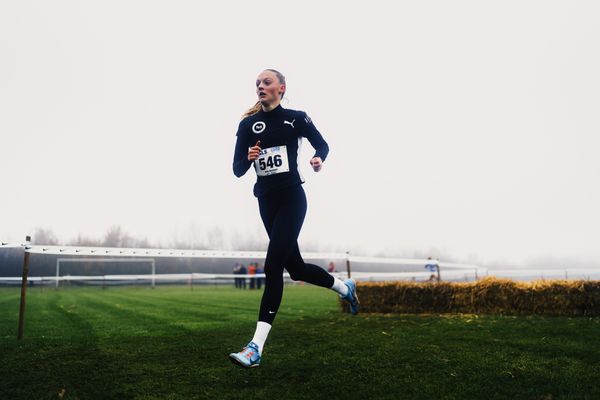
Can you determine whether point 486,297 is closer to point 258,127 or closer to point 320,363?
point 320,363

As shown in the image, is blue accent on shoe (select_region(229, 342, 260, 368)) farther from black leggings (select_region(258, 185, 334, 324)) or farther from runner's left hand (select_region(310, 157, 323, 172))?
runner's left hand (select_region(310, 157, 323, 172))

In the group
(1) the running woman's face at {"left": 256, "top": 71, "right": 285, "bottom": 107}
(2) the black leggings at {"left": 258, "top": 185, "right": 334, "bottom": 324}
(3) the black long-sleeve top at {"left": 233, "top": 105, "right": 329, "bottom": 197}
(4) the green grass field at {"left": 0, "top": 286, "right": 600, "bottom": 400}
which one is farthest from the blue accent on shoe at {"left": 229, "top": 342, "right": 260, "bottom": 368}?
(1) the running woman's face at {"left": 256, "top": 71, "right": 285, "bottom": 107}

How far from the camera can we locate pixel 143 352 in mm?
4750

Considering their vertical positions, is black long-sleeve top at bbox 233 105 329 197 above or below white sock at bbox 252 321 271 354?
above

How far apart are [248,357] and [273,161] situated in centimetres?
171

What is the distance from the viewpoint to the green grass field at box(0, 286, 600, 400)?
3158mm

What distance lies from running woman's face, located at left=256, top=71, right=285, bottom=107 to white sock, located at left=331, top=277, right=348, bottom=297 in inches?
82.7

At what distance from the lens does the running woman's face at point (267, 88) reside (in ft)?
14.2

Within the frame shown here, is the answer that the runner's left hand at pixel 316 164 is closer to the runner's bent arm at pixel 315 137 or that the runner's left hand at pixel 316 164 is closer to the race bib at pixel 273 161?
the runner's bent arm at pixel 315 137

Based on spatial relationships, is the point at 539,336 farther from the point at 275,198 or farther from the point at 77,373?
the point at 77,373

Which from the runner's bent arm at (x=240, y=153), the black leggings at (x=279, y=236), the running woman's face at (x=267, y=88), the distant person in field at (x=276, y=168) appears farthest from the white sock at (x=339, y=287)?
the running woman's face at (x=267, y=88)

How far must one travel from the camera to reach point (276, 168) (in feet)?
13.6

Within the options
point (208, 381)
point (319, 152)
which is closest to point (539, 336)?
point (319, 152)

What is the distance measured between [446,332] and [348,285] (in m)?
1.43
